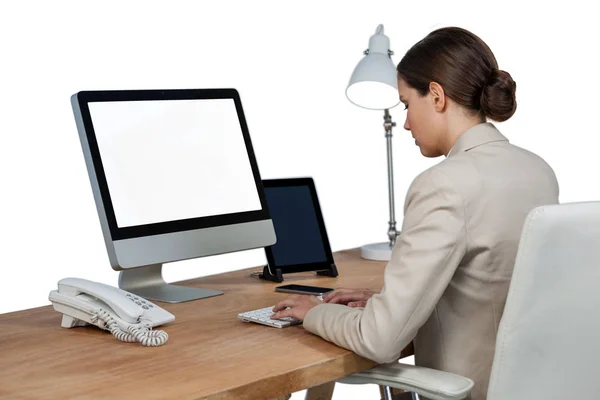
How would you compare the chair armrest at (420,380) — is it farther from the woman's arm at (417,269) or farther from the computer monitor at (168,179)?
the computer monitor at (168,179)

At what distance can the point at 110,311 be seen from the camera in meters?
2.18

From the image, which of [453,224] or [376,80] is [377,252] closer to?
[376,80]

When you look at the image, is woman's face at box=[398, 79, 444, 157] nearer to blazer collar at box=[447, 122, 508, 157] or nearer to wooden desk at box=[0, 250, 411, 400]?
blazer collar at box=[447, 122, 508, 157]

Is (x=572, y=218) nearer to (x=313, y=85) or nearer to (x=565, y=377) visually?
(x=565, y=377)

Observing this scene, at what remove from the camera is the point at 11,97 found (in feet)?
12.8

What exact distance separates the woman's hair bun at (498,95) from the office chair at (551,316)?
0.39 meters

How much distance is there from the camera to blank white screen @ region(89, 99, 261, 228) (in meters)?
2.52

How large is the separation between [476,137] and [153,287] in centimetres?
113

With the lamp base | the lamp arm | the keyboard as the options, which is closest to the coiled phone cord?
the keyboard

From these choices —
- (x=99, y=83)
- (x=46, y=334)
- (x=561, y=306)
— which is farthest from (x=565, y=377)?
(x=99, y=83)

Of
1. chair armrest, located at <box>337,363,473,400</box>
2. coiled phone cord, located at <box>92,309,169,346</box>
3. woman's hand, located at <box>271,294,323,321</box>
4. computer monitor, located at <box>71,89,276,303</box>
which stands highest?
computer monitor, located at <box>71,89,276,303</box>

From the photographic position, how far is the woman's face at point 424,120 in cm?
213

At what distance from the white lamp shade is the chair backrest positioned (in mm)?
1473

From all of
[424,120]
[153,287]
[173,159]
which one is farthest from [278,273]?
[424,120]
